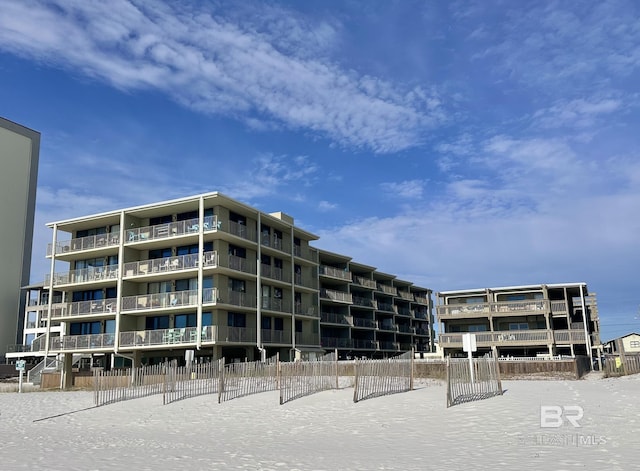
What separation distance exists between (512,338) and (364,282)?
57.9ft

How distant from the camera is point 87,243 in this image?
151ft

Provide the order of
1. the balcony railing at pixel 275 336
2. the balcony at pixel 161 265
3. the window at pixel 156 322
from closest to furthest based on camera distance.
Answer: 1. the balcony at pixel 161 265
2. the window at pixel 156 322
3. the balcony railing at pixel 275 336

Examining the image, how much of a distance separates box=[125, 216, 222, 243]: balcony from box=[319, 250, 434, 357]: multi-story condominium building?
59.6 feet

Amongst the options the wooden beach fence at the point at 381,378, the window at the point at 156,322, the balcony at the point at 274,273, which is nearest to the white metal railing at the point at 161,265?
the window at the point at 156,322

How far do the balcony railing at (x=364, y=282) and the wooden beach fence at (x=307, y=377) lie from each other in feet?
127

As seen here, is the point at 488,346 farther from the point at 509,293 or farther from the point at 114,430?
the point at 114,430

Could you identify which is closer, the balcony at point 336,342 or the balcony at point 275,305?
the balcony at point 275,305

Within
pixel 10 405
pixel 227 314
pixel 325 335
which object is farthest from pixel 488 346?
pixel 10 405

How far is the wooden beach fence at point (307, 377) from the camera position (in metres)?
24.0

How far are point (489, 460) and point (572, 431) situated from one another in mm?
4166

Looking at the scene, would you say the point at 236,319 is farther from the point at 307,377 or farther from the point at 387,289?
the point at 387,289

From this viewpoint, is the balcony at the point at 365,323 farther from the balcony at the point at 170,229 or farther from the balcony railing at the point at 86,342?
the balcony railing at the point at 86,342

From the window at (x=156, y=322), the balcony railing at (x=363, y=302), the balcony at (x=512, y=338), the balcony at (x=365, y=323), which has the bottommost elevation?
the balcony at (x=512, y=338)

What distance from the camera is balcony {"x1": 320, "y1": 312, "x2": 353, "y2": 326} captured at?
5689 cm
